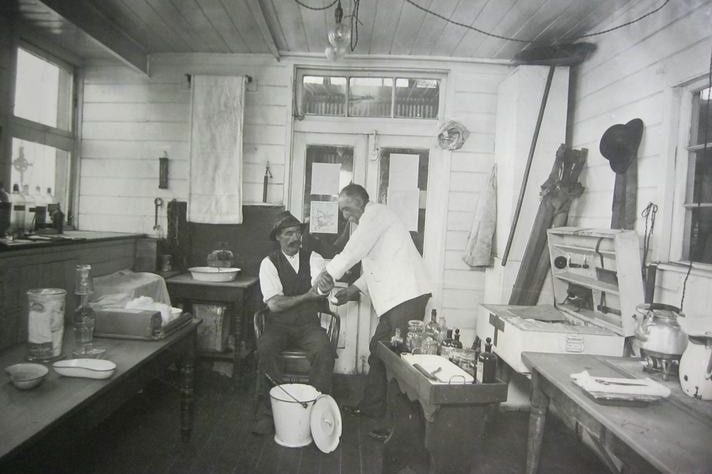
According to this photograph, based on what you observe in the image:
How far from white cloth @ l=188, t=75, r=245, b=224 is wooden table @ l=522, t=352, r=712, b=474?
3.04m

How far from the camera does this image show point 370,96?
4.49 m

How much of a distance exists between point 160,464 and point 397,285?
76.8 inches

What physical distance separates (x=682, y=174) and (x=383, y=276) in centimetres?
204

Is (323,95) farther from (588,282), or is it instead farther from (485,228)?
(588,282)

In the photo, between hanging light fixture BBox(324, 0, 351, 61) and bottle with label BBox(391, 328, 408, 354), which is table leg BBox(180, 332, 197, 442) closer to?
bottle with label BBox(391, 328, 408, 354)

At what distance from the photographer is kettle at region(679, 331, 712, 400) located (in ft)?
6.19

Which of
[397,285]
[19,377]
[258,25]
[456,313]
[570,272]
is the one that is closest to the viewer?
[19,377]

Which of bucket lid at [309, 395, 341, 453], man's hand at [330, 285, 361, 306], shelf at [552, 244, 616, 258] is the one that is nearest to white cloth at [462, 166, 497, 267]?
shelf at [552, 244, 616, 258]

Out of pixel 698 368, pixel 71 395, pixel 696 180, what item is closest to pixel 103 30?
pixel 71 395

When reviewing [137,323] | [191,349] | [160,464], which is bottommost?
[160,464]

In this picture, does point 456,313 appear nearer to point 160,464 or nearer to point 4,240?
point 160,464

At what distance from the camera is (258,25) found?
3785 millimetres

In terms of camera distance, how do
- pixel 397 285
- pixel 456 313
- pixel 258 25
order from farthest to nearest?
pixel 456 313 → pixel 258 25 → pixel 397 285

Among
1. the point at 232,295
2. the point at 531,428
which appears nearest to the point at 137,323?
the point at 232,295
